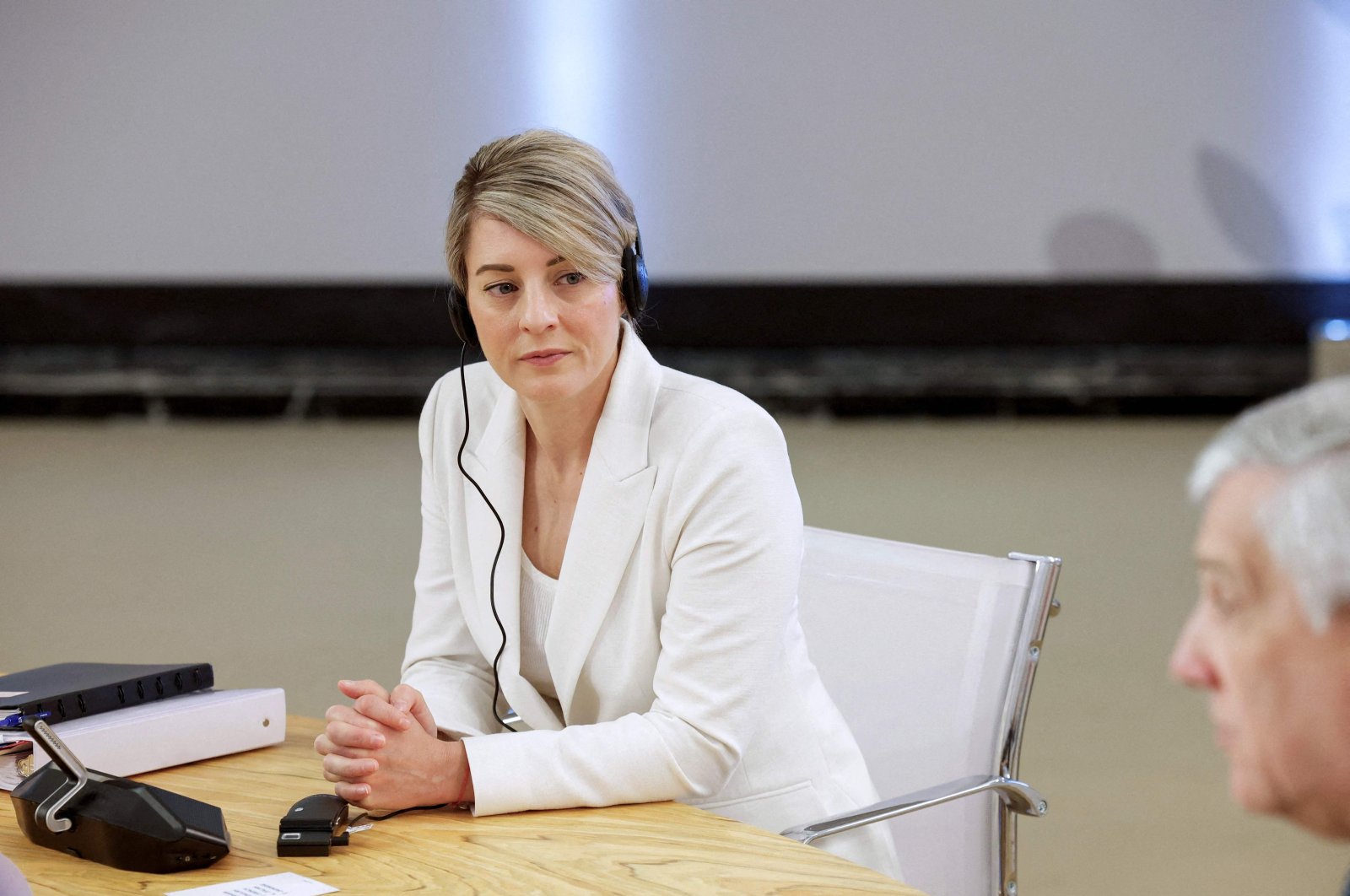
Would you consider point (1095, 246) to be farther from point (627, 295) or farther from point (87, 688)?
point (87, 688)

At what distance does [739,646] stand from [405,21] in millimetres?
6320

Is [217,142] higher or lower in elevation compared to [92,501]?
higher

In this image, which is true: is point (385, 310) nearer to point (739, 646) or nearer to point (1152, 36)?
point (1152, 36)

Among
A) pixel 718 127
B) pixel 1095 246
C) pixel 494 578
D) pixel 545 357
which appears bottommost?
pixel 494 578

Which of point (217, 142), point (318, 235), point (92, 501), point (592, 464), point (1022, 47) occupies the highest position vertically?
point (1022, 47)

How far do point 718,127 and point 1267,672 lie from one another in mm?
6760

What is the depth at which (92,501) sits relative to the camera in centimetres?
570

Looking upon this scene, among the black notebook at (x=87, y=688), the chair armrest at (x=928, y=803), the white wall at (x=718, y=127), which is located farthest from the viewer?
the white wall at (x=718, y=127)

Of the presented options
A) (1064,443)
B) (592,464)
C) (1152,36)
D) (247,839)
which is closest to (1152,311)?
(1064,443)

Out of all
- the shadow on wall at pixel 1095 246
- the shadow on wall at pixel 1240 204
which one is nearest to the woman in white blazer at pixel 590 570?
the shadow on wall at pixel 1095 246

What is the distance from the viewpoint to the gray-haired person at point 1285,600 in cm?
60

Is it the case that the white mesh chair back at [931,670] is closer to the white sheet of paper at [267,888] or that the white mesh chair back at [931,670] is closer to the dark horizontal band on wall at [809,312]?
the white sheet of paper at [267,888]

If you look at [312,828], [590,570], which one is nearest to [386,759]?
[312,828]

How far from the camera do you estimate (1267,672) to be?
625 millimetres
